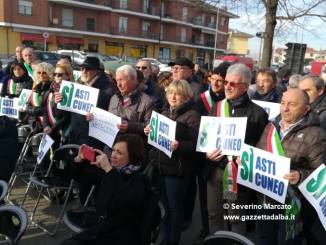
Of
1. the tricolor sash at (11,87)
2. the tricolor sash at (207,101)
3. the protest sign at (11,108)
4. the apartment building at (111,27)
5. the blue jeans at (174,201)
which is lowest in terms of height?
the blue jeans at (174,201)

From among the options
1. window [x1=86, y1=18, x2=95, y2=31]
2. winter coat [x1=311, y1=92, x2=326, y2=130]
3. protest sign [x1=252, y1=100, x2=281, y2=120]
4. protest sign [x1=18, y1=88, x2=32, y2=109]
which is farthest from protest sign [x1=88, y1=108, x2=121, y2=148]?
window [x1=86, y1=18, x2=95, y2=31]

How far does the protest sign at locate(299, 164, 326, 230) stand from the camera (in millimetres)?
2820

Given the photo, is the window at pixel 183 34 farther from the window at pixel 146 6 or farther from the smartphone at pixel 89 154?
the smartphone at pixel 89 154

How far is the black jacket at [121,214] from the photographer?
2859 millimetres

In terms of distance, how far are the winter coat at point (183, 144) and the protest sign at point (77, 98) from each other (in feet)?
4.15

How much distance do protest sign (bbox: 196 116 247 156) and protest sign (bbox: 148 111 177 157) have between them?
0.28m

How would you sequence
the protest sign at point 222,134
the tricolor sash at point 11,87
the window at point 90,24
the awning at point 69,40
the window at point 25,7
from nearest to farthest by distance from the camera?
the protest sign at point 222,134, the tricolor sash at point 11,87, the window at point 25,7, the awning at point 69,40, the window at point 90,24

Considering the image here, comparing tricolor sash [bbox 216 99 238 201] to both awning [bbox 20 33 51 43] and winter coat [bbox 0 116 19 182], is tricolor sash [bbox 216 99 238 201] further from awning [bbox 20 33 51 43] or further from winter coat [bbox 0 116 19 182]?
awning [bbox 20 33 51 43]

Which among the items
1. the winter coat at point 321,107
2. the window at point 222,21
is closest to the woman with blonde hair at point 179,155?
the winter coat at point 321,107

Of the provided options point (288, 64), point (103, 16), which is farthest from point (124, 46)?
point (288, 64)

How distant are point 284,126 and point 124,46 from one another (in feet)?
167

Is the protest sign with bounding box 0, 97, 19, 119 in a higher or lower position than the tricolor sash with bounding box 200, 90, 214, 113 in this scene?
lower

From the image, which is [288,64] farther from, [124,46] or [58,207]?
[124,46]

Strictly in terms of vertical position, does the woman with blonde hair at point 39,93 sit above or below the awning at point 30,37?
below
